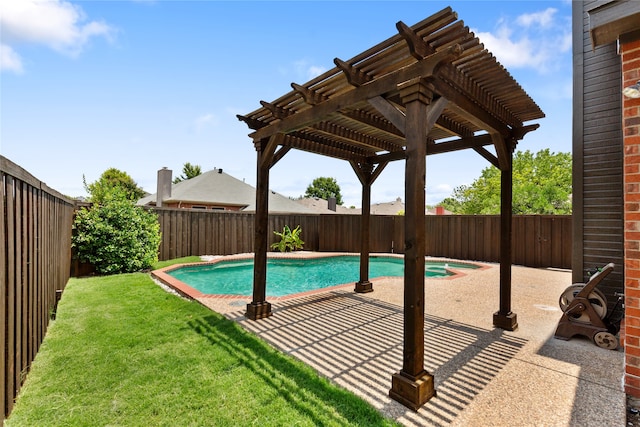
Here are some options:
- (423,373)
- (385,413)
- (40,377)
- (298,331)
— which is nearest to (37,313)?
(40,377)

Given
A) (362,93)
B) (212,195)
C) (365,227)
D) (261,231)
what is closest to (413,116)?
(362,93)

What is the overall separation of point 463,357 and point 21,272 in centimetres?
422

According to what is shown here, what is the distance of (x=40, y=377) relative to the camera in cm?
265

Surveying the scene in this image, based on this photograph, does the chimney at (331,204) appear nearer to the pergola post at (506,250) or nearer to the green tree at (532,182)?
the green tree at (532,182)

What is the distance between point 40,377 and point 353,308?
12.5 feet


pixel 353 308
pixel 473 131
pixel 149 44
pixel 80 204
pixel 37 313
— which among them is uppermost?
pixel 149 44

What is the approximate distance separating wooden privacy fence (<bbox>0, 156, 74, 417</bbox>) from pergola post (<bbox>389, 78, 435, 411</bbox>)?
9.27 ft

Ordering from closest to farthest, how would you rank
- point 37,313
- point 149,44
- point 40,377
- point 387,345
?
point 40,377 < point 37,313 < point 387,345 < point 149,44

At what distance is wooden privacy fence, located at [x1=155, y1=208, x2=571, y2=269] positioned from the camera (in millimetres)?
9531

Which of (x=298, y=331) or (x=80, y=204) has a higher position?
(x=80, y=204)

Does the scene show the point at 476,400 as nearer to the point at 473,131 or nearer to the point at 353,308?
the point at 353,308

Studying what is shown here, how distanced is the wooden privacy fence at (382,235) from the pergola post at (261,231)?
679 centimetres

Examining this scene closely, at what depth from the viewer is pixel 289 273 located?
1008cm

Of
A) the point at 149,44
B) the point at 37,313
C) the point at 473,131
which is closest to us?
the point at 37,313
